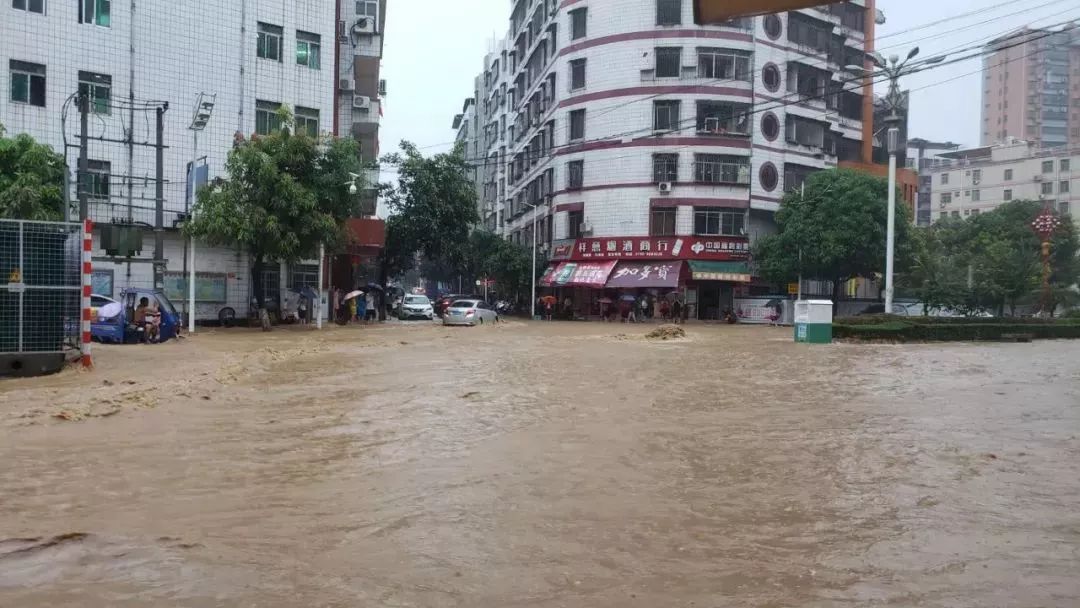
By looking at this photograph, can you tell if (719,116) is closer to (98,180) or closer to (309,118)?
(309,118)

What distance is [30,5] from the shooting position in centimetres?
2645

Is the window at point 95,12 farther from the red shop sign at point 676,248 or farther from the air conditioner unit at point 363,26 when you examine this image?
the red shop sign at point 676,248

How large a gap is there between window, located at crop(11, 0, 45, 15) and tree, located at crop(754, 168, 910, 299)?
30.7 meters

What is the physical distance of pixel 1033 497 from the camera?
662cm

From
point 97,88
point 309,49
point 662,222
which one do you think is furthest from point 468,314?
point 97,88

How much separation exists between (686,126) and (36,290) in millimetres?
33222

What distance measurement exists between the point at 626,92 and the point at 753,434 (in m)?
34.7

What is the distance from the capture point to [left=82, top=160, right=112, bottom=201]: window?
27438 mm

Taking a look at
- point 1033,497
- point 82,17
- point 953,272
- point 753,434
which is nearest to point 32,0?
point 82,17

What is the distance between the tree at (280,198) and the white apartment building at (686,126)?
58.9 feet

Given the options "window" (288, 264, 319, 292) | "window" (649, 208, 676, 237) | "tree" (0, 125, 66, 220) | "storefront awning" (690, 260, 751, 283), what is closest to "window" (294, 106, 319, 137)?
"window" (288, 264, 319, 292)

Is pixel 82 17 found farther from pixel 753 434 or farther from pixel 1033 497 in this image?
pixel 1033 497

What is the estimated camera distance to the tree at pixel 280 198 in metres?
24.8

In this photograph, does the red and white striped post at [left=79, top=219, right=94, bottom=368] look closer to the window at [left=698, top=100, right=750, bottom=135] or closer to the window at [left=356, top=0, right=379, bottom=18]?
the window at [left=356, top=0, right=379, bottom=18]
